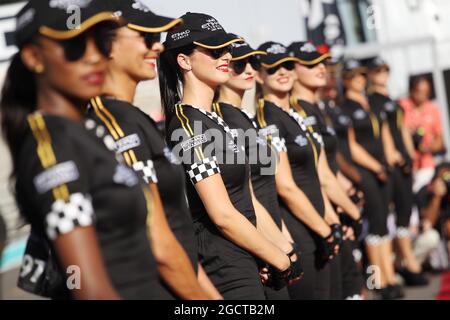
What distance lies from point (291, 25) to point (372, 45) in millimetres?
2160

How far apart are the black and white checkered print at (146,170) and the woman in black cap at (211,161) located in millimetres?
788

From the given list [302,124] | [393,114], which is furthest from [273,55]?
[393,114]

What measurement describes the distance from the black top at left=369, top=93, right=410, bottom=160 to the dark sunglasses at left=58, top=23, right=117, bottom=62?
6353 millimetres

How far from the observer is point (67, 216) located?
7.30ft

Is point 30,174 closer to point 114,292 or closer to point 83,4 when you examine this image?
point 114,292

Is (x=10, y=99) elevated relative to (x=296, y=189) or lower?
elevated

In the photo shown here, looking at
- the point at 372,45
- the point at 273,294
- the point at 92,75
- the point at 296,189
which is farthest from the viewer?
the point at 372,45

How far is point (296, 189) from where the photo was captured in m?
4.97

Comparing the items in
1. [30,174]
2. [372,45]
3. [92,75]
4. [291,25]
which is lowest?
→ [372,45]

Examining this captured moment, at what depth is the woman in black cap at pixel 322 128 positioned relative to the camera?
5.77 meters

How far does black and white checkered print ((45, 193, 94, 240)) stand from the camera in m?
2.23

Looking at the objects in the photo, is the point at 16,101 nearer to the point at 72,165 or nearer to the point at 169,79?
the point at 72,165

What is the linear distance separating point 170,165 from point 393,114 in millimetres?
6167

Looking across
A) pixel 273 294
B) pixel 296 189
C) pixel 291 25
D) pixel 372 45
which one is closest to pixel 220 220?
pixel 273 294
